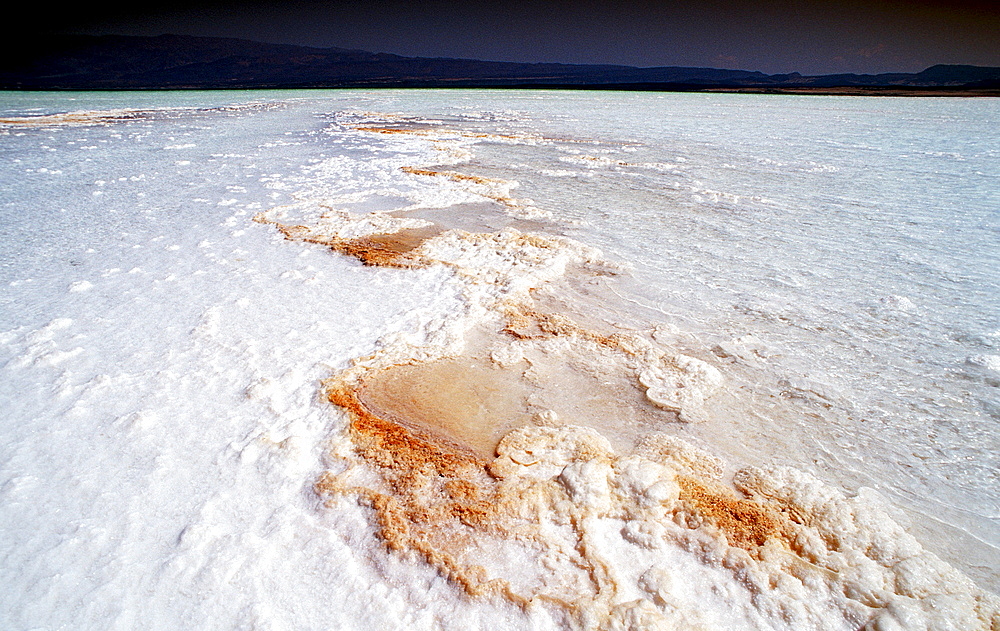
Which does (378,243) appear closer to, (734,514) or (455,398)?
(455,398)

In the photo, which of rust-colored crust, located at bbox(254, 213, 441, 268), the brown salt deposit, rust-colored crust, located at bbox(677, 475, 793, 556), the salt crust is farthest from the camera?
rust-colored crust, located at bbox(254, 213, 441, 268)

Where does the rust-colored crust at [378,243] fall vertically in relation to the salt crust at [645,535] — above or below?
above

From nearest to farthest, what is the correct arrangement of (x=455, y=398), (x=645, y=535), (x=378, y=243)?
(x=645, y=535), (x=455, y=398), (x=378, y=243)

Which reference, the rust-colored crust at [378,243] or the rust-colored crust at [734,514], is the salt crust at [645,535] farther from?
the rust-colored crust at [378,243]

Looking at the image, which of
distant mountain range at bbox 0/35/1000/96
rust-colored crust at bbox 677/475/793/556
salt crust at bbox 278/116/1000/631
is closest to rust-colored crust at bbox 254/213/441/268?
salt crust at bbox 278/116/1000/631

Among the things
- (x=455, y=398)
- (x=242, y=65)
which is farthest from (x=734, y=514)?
(x=242, y=65)

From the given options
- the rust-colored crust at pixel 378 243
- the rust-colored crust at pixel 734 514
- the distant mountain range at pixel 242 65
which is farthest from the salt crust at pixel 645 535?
the distant mountain range at pixel 242 65

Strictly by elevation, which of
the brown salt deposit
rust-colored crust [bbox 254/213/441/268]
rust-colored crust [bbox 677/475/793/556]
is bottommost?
the brown salt deposit

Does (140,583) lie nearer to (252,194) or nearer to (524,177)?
(252,194)

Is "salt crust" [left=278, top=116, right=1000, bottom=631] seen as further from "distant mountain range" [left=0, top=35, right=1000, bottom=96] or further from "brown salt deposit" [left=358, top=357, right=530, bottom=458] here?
"distant mountain range" [left=0, top=35, right=1000, bottom=96]
